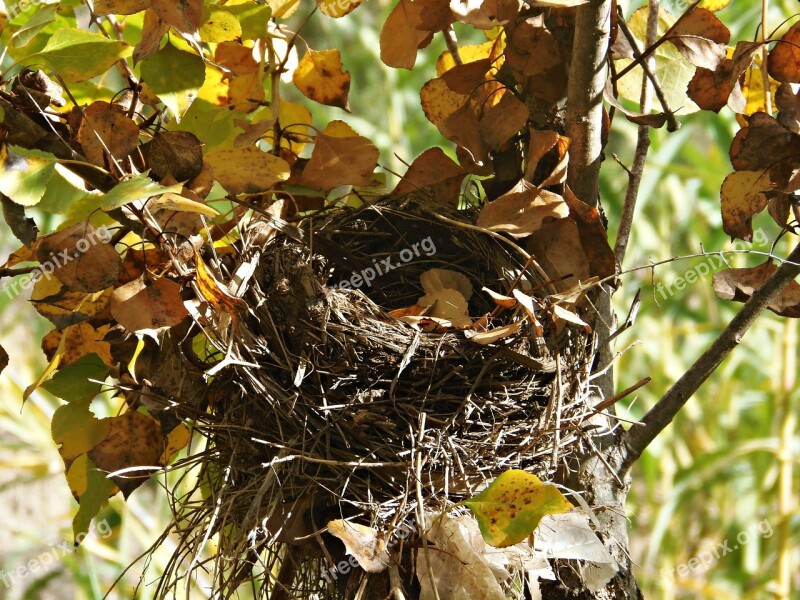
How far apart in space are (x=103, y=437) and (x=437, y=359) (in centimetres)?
33

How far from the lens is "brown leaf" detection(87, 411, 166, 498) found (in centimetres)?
81

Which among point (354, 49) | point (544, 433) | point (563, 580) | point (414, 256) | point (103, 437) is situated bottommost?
point (563, 580)

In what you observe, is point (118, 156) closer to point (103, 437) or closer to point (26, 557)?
point (103, 437)

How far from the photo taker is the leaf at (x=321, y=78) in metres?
0.94

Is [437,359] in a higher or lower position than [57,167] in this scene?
lower

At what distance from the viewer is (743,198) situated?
0.78 m

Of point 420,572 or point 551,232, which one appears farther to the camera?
point 551,232

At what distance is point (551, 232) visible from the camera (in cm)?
82

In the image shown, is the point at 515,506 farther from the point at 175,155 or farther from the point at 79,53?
the point at 79,53

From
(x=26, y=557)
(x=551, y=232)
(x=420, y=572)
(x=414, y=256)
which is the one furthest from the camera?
(x=26, y=557)

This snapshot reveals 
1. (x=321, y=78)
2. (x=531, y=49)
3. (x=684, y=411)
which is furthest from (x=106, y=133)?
(x=684, y=411)

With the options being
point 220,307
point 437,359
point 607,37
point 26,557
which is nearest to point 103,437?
point 220,307
